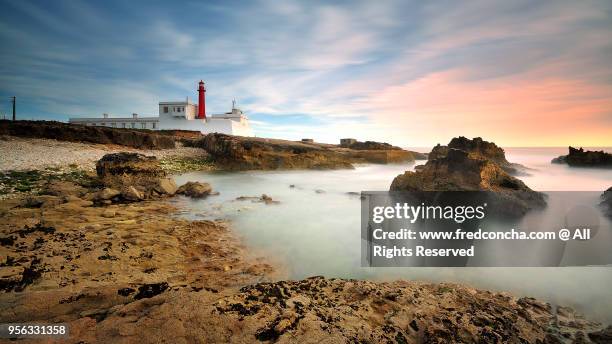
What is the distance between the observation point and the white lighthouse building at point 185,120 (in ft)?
154

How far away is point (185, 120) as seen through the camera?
46.8 metres

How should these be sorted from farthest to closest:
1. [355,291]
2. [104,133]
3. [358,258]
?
[104,133], [358,258], [355,291]

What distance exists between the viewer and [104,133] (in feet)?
79.1

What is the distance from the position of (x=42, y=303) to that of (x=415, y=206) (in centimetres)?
776

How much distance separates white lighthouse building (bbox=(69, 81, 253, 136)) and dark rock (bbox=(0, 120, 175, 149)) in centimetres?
2109

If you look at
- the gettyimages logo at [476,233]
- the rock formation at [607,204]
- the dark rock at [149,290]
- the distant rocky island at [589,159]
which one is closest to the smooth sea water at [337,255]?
the gettyimages logo at [476,233]

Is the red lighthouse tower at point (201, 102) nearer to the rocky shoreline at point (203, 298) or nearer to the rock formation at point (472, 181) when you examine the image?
the rocky shoreline at point (203, 298)

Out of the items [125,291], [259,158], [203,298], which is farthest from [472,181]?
[259,158]

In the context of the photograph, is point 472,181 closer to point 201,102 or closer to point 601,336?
point 601,336

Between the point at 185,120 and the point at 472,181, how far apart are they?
46.9 meters

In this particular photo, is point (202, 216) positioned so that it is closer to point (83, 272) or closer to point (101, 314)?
point (83, 272)

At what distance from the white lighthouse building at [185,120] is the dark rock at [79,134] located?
2109 centimetres

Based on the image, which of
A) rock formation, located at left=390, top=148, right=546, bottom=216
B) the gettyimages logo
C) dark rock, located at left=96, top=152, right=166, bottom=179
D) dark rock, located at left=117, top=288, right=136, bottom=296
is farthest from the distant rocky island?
dark rock, located at left=117, top=288, right=136, bottom=296

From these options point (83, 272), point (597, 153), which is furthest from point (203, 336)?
point (597, 153)
